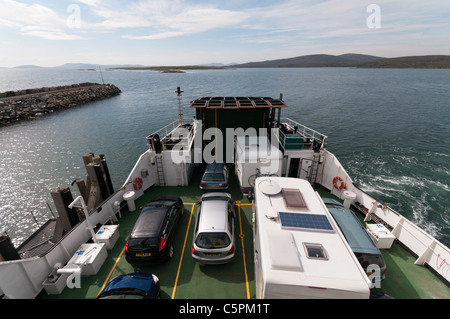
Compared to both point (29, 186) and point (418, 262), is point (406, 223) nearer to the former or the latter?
point (418, 262)

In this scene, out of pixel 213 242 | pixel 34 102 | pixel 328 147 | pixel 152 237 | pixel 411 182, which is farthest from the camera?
pixel 34 102

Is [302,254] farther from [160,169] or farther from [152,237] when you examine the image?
[160,169]

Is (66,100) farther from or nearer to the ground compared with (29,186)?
farther from the ground

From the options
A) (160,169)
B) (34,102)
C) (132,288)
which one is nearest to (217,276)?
(132,288)

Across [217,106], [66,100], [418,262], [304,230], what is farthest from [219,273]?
[66,100]

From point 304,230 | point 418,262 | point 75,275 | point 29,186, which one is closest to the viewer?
point 304,230

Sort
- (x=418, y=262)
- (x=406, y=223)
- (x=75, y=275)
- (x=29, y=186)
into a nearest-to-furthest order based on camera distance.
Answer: (x=75, y=275), (x=418, y=262), (x=406, y=223), (x=29, y=186)

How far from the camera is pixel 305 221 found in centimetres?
627

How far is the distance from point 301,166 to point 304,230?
27.8 feet

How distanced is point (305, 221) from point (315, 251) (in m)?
1.10

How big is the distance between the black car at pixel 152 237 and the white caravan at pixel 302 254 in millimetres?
4130

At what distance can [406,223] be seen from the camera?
8828 millimetres

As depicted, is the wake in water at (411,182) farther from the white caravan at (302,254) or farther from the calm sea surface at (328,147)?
the white caravan at (302,254)

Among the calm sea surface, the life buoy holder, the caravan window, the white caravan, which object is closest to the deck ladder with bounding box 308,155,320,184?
the life buoy holder
